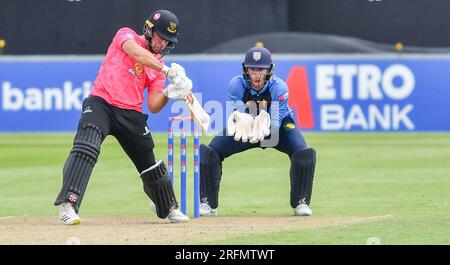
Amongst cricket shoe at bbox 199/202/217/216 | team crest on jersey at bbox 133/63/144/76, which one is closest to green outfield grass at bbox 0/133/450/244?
cricket shoe at bbox 199/202/217/216

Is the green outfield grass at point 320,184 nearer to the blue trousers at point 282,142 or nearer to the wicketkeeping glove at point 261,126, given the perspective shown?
the blue trousers at point 282,142

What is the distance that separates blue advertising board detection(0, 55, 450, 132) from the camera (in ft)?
77.9

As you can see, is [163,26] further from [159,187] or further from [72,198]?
[72,198]

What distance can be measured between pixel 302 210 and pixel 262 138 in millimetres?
826

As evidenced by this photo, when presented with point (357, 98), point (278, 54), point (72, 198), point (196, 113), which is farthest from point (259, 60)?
point (278, 54)

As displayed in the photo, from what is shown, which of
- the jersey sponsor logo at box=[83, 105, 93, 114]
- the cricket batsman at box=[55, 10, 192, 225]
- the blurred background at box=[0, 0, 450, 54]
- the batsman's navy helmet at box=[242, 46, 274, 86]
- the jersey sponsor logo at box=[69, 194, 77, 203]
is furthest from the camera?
the blurred background at box=[0, 0, 450, 54]

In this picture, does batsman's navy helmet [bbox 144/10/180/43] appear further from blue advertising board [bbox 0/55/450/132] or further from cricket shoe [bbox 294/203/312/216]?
blue advertising board [bbox 0/55/450/132]

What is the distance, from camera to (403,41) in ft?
83.7

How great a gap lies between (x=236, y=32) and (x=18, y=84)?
14.6ft

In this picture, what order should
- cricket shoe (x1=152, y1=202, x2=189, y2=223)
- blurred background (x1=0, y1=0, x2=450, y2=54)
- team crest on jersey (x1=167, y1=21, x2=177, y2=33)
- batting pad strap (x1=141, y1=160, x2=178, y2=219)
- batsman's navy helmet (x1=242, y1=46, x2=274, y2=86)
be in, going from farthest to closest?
blurred background (x1=0, y1=0, x2=450, y2=54), batsman's navy helmet (x1=242, y1=46, x2=274, y2=86), cricket shoe (x1=152, y1=202, x2=189, y2=223), batting pad strap (x1=141, y1=160, x2=178, y2=219), team crest on jersey (x1=167, y1=21, x2=177, y2=33)

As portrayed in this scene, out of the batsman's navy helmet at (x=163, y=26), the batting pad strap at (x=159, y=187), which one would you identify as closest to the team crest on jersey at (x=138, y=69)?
the batsman's navy helmet at (x=163, y=26)

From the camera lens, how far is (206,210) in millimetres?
12422

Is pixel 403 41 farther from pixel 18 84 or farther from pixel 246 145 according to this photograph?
pixel 246 145
